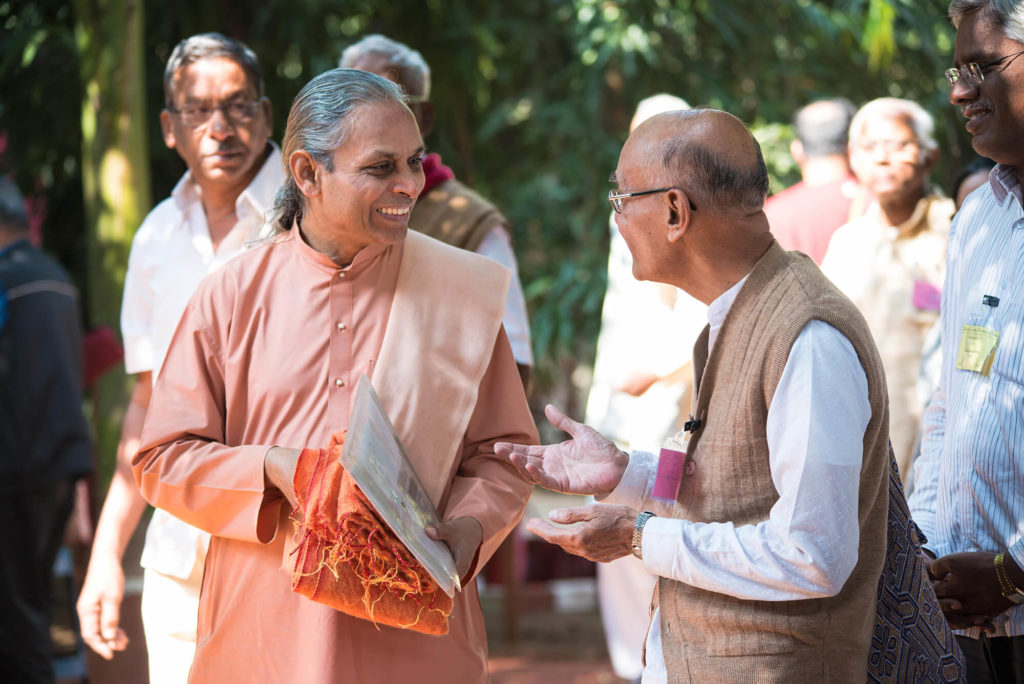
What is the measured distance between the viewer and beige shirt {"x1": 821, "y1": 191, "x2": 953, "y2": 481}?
457cm

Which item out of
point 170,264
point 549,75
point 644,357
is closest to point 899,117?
point 644,357

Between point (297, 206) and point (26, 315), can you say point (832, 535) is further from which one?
point (26, 315)

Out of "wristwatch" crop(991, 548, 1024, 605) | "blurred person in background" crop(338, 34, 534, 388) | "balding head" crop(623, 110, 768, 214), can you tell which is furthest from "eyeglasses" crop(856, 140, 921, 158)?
"balding head" crop(623, 110, 768, 214)

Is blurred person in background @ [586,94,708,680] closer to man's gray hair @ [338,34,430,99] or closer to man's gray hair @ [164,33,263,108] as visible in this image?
man's gray hair @ [338,34,430,99]

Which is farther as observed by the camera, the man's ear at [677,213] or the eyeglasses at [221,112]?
the eyeglasses at [221,112]

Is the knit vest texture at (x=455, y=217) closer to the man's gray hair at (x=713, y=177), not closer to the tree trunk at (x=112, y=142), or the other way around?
the man's gray hair at (x=713, y=177)

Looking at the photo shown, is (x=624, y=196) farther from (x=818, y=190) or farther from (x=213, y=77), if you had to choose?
(x=818, y=190)

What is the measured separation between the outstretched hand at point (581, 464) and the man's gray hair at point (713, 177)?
53cm

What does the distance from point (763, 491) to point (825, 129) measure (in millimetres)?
3564

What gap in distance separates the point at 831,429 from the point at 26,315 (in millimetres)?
4467

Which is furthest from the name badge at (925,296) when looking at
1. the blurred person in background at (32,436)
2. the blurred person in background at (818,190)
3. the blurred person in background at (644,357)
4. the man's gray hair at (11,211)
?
the man's gray hair at (11,211)

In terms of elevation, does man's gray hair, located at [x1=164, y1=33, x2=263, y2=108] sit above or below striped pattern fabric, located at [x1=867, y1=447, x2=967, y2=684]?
above

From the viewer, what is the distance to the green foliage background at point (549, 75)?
21.9 ft

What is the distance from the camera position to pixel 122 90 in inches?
217
